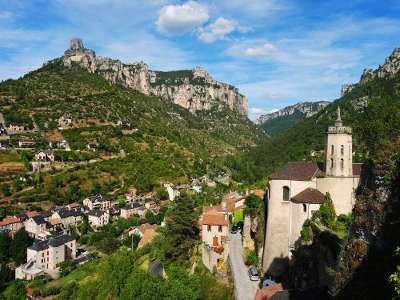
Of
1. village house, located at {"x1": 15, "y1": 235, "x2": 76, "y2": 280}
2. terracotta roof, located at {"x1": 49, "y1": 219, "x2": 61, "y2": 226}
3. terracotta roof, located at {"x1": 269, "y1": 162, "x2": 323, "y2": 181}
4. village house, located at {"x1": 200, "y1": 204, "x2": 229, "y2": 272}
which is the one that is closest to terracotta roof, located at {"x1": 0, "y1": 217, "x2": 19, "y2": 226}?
terracotta roof, located at {"x1": 49, "y1": 219, "x2": 61, "y2": 226}

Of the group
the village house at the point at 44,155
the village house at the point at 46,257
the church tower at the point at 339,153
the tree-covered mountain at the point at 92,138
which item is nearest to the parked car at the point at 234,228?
the church tower at the point at 339,153

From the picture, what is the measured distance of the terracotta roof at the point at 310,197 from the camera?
26938 mm

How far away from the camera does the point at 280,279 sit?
2866 cm

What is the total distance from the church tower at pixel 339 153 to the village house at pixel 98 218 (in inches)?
2070

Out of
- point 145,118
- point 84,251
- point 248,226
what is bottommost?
point 84,251

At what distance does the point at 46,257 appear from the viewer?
5481 centimetres

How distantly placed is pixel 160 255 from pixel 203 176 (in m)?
62.7

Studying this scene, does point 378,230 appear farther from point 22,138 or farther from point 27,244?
point 22,138

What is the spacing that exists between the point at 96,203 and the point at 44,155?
2428 cm

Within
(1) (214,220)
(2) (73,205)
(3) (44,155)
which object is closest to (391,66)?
(1) (214,220)

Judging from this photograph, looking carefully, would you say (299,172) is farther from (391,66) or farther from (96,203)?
(391,66)

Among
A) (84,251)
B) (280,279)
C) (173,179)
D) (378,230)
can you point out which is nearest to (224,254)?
(280,279)

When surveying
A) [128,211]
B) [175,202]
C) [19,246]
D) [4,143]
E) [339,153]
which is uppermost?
[4,143]

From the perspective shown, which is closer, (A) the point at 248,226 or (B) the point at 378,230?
(B) the point at 378,230
